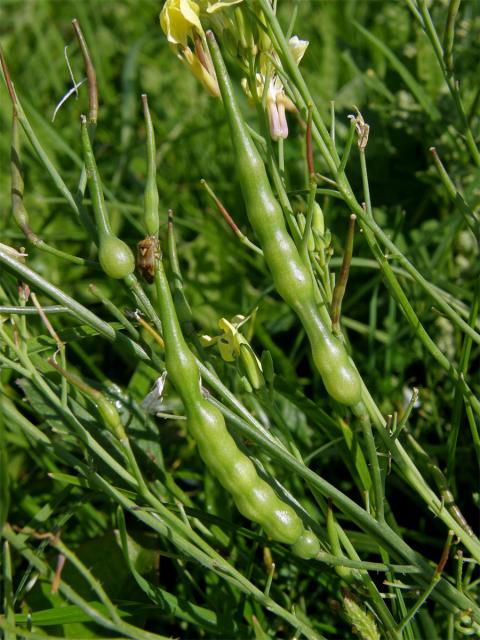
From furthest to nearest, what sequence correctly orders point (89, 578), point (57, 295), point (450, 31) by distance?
1. point (450, 31)
2. point (57, 295)
3. point (89, 578)

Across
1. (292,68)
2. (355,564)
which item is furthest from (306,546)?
(292,68)

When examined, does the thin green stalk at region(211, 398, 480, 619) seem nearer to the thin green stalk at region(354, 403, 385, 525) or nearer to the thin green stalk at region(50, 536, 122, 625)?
the thin green stalk at region(354, 403, 385, 525)

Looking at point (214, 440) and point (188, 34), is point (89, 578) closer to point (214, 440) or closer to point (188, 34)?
point (214, 440)

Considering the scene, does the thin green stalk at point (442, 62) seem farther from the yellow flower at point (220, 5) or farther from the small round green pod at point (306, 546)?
the small round green pod at point (306, 546)

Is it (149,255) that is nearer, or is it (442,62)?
(149,255)

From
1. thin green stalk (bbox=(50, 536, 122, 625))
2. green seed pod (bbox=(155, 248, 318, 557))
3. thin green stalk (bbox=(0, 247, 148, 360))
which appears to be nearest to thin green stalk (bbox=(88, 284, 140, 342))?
thin green stalk (bbox=(0, 247, 148, 360))

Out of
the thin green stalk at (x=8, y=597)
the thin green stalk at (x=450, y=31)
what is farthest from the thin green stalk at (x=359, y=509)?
the thin green stalk at (x=450, y=31)
